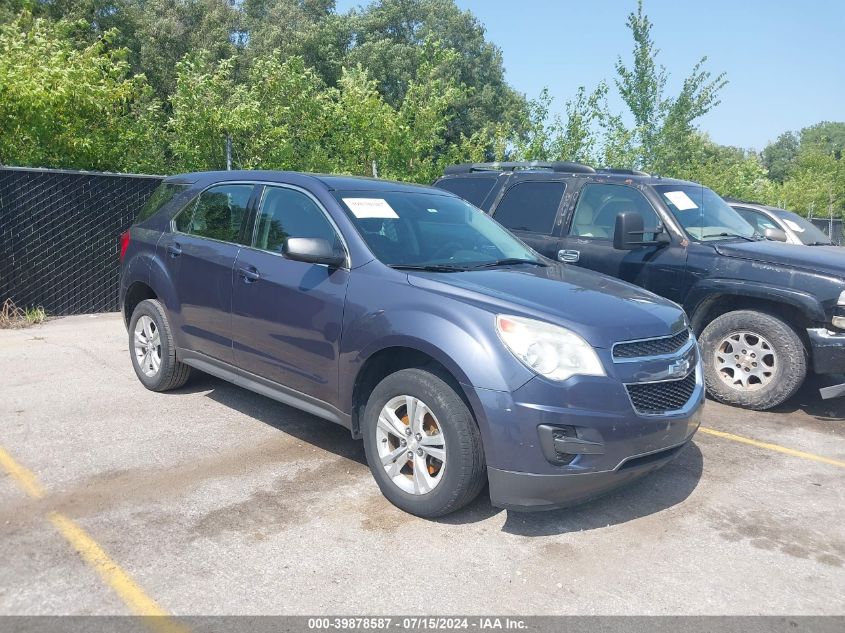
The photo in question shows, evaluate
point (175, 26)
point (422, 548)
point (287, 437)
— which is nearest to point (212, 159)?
point (287, 437)

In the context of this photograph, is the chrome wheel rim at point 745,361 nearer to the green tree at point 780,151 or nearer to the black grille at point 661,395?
the black grille at point 661,395

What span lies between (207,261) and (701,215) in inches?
176

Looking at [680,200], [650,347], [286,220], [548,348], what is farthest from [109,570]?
[680,200]

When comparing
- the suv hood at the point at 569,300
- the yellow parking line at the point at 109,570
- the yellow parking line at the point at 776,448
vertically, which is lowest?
the yellow parking line at the point at 776,448

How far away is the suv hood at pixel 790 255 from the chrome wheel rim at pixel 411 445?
3.68m

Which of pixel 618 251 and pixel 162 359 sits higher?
pixel 618 251

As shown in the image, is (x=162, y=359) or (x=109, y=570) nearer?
(x=109, y=570)

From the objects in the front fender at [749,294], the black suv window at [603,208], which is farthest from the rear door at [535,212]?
the front fender at [749,294]

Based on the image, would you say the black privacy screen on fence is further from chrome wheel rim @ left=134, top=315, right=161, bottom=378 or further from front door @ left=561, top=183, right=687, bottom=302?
front door @ left=561, top=183, right=687, bottom=302

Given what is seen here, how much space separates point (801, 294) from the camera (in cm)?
577

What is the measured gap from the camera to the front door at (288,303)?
4.30 metres

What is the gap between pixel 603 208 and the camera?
23.0ft

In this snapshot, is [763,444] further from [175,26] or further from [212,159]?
[175,26]

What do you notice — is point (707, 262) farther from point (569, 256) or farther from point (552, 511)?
point (552, 511)
